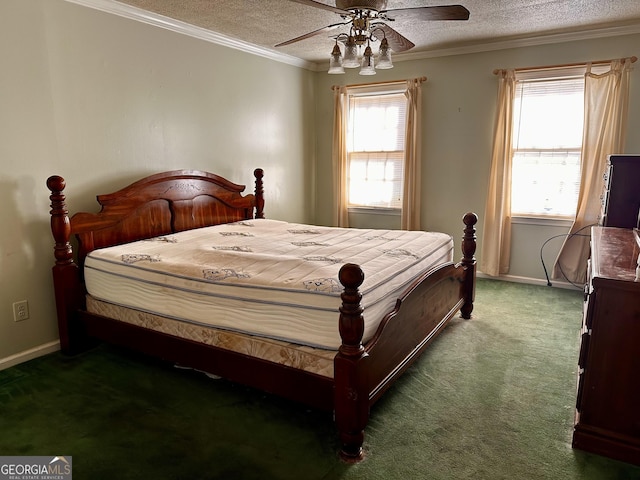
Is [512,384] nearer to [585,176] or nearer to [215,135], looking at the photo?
[585,176]

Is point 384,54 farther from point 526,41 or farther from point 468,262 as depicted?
point 526,41

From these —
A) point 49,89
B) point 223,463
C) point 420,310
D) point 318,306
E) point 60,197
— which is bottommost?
point 223,463

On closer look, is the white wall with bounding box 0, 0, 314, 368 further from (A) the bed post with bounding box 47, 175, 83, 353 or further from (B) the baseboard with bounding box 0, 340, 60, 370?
(A) the bed post with bounding box 47, 175, 83, 353

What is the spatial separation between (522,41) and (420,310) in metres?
3.13

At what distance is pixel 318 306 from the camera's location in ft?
6.56

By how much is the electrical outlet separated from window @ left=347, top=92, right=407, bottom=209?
3543mm

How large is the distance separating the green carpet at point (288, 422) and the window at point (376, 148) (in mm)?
2523

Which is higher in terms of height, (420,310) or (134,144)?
(134,144)

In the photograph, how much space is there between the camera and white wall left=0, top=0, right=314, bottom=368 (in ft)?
8.96

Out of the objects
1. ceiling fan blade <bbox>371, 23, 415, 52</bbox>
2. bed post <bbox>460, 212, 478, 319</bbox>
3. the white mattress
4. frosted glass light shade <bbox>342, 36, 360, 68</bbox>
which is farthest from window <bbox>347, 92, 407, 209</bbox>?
frosted glass light shade <bbox>342, 36, 360, 68</bbox>

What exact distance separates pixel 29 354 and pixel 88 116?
1.68 m

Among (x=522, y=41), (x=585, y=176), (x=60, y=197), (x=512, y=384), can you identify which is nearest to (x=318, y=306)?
(x=512, y=384)

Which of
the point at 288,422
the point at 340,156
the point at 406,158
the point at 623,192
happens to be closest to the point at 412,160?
the point at 406,158

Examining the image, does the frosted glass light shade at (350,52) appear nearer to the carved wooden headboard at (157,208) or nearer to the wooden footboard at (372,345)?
the wooden footboard at (372,345)
